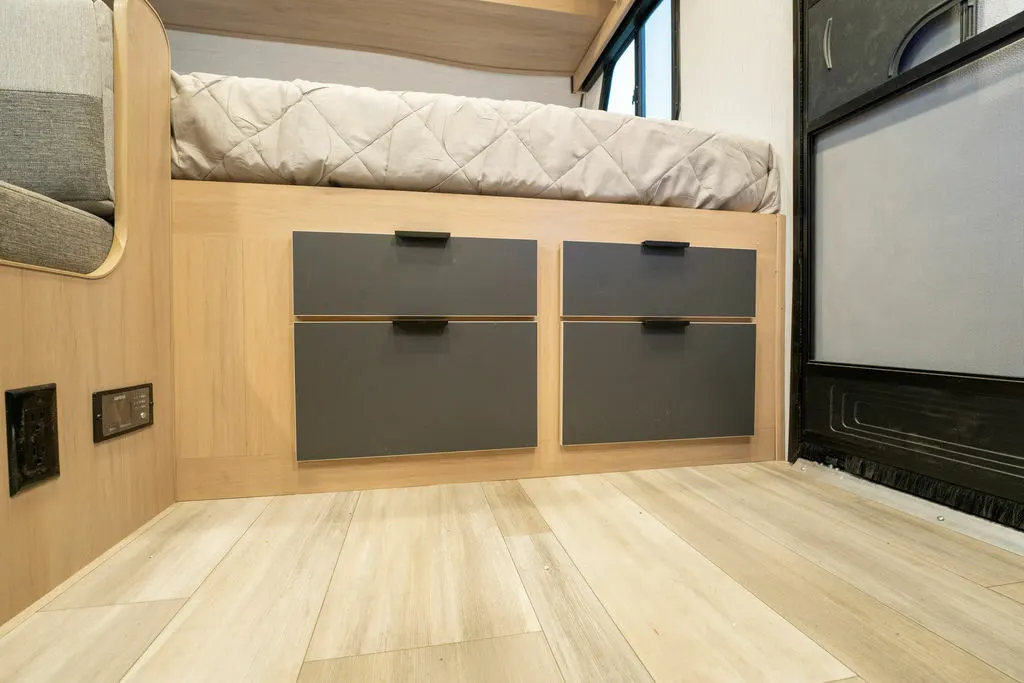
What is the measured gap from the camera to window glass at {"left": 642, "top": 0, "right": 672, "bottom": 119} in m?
1.89

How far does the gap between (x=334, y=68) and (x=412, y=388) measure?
102 inches

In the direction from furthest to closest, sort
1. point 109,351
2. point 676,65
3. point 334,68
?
1. point 334,68
2. point 676,65
3. point 109,351

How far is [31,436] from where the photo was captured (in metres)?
0.54

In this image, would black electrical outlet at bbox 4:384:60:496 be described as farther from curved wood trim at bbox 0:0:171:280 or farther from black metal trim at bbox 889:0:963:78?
black metal trim at bbox 889:0:963:78

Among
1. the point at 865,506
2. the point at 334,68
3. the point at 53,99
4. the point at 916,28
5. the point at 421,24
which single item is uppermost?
the point at 421,24

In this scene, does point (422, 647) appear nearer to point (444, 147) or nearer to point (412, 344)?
point (412, 344)

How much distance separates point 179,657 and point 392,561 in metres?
0.26

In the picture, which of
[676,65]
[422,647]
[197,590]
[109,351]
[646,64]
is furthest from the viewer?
[646,64]

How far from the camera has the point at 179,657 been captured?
1.47 ft

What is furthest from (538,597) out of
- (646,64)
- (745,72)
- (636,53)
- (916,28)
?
(636,53)

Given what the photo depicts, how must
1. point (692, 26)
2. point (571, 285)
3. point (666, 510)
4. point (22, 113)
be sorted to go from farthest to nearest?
point (692, 26) < point (571, 285) < point (666, 510) < point (22, 113)

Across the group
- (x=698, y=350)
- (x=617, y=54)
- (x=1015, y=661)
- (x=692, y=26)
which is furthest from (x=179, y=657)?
(x=617, y=54)

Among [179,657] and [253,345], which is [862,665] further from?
[253,345]

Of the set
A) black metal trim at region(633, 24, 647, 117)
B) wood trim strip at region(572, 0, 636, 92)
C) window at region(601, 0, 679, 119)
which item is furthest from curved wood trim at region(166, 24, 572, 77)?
black metal trim at region(633, 24, 647, 117)
